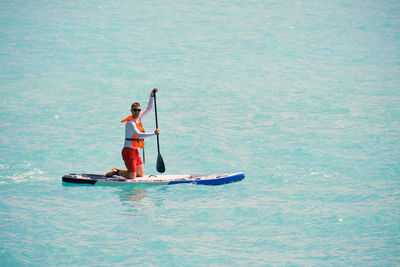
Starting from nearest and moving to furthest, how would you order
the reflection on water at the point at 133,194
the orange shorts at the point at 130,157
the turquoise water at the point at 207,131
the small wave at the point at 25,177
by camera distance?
1. the turquoise water at the point at 207,131
2. the reflection on water at the point at 133,194
3. the orange shorts at the point at 130,157
4. the small wave at the point at 25,177

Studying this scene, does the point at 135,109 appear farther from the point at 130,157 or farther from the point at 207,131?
the point at 207,131

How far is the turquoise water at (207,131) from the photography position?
34.0 feet

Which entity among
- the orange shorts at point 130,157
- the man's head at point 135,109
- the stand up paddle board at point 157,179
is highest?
the man's head at point 135,109

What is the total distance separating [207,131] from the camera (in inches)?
669

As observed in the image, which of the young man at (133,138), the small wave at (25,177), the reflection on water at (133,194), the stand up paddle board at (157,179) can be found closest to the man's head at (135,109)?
the young man at (133,138)

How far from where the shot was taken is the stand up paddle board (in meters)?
12.5

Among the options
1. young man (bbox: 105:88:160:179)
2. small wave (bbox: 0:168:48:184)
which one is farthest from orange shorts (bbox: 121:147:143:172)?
small wave (bbox: 0:168:48:184)

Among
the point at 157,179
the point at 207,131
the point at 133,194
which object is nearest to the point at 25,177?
the point at 133,194

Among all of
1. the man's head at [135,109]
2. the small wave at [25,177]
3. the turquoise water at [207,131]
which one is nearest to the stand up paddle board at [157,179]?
the turquoise water at [207,131]

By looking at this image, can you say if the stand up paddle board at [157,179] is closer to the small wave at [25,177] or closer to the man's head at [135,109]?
the small wave at [25,177]

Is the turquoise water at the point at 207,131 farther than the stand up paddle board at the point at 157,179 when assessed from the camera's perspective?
No

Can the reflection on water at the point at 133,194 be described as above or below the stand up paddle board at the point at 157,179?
below

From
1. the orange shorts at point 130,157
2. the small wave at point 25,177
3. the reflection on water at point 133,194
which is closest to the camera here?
the reflection on water at point 133,194

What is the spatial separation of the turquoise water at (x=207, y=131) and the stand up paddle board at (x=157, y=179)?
149 mm
